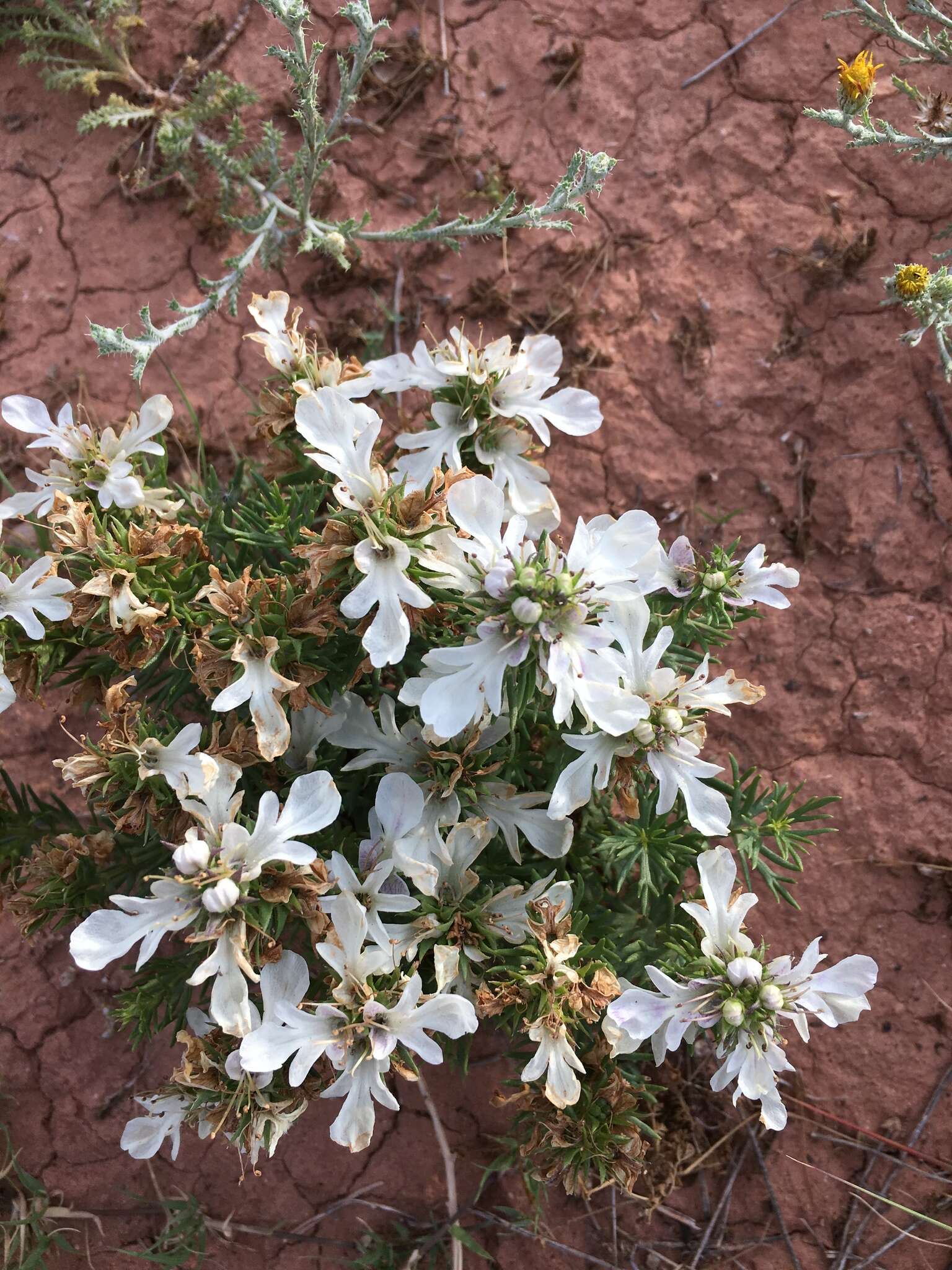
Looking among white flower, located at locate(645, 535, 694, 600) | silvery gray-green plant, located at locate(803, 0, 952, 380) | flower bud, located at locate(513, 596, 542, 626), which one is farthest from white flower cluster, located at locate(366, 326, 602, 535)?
silvery gray-green plant, located at locate(803, 0, 952, 380)

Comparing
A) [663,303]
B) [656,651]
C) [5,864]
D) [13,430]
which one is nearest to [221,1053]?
[5,864]

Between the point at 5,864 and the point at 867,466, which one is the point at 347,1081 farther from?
the point at 867,466

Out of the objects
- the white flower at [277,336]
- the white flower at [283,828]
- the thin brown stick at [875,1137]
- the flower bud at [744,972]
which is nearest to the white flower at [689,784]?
the flower bud at [744,972]

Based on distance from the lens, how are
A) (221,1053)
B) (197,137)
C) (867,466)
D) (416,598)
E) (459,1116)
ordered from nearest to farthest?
(416,598) < (221,1053) < (459,1116) < (867,466) < (197,137)

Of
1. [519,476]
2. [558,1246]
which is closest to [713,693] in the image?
[519,476]

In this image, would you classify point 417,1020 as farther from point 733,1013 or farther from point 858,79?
point 858,79

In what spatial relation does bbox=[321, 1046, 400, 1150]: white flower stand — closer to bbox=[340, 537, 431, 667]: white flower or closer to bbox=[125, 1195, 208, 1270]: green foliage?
bbox=[340, 537, 431, 667]: white flower

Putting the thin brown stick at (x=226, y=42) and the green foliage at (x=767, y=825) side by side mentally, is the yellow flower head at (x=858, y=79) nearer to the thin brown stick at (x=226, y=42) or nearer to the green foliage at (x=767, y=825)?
the green foliage at (x=767, y=825)
